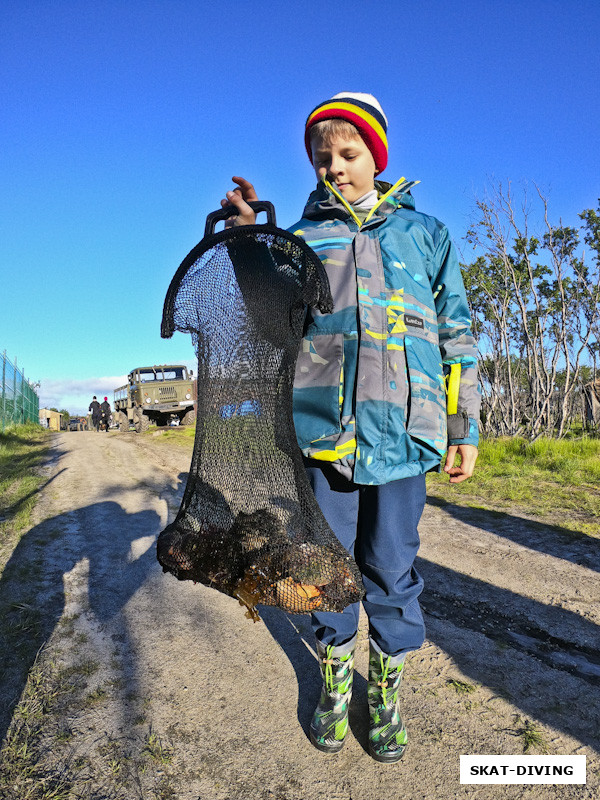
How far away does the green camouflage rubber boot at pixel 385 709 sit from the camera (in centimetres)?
157

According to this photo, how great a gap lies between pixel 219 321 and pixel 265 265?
0.75 feet

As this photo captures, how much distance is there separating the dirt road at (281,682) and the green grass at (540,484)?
986 millimetres

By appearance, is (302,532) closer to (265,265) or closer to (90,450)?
(265,265)

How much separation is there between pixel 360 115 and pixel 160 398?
56.6 feet

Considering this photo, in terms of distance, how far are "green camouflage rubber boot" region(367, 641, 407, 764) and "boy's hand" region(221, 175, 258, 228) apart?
1426 mm

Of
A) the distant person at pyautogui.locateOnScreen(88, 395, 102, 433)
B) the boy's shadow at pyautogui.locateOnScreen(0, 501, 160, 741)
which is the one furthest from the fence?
the boy's shadow at pyautogui.locateOnScreen(0, 501, 160, 741)

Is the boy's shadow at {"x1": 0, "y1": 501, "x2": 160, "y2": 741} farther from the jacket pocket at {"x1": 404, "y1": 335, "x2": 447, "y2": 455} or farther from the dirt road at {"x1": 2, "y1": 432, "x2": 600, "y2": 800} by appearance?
the jacket pocket at {"x1": 404, "y1": 335, "x2": 447, "y2": 455}

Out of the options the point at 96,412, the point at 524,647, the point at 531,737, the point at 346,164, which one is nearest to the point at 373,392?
the point at 346,164

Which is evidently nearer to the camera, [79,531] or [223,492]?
[223,492]

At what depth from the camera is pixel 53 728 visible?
1654 mm

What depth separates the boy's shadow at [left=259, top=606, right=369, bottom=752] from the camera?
1.74m

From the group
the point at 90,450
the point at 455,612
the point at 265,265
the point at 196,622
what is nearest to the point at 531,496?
the point at 455,612

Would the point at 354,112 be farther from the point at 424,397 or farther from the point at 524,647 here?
the point at 524,647

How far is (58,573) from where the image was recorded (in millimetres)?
3029
